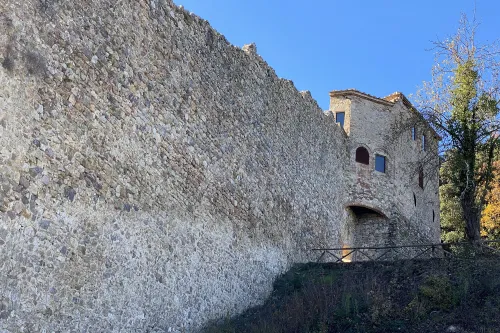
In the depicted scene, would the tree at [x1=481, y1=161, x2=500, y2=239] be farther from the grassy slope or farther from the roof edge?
the grassy slope

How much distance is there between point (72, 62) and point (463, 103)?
11.3 metres

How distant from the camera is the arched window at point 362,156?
1883cm

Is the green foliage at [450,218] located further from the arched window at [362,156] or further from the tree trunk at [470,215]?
the tree trunk at [470,215]

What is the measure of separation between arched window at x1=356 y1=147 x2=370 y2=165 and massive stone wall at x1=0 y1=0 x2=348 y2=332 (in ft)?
21.4

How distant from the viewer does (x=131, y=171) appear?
795 cm

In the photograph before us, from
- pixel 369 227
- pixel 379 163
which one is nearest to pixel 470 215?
pixel 369 227

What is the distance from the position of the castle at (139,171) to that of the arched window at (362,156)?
15.2 feet

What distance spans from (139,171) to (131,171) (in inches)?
7.3

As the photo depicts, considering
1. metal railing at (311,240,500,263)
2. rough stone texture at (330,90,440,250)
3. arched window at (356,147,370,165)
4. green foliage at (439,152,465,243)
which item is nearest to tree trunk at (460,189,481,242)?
metal railing at (311,240,500,263)

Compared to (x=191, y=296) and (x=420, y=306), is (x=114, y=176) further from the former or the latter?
(x=420, y=306)

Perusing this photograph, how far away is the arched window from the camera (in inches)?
741

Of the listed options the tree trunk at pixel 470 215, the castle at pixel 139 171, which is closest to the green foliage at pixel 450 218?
the tree trunk at pixel 470 215

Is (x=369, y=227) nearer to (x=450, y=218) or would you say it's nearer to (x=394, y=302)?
(x=450, y=218)

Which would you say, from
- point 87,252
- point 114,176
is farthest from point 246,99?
point 87,252
